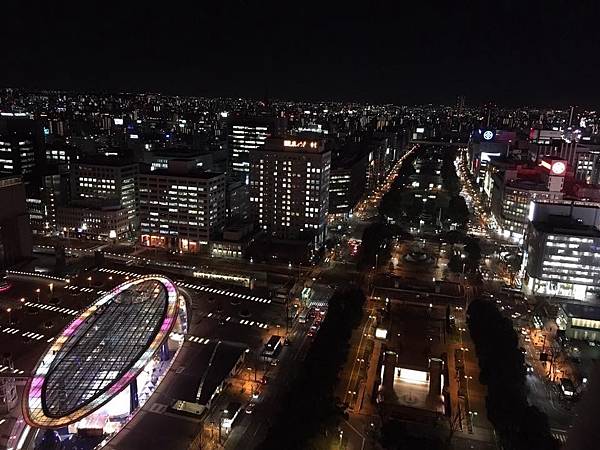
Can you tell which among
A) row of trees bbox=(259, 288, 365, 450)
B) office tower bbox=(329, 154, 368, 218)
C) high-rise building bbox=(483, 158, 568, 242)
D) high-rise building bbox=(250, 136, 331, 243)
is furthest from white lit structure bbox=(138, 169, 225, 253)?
high-rise building bbox=(483, 158, 568, 242)

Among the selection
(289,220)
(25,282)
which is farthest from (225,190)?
(25,282)

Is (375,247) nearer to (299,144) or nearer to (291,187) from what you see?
(291,187)

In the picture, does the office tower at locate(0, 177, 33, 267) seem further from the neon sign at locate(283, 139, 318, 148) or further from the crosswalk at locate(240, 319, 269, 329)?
the neon sign at locate(283, 139, 318, 148)

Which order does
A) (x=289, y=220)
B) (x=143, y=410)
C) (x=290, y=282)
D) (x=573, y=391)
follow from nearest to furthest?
(x=143, y=410) < (x=573, y=391) < (x=290, y=282) < (x=289, y=220)

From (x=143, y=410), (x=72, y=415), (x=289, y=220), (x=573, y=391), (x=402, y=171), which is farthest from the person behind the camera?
(x=402, y=171)

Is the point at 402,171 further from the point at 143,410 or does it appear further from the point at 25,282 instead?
the point at 143,410

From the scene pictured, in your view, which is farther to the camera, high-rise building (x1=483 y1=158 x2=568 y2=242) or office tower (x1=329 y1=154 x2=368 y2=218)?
office tower (x1=329 y1=154 x2=368 y2=218)

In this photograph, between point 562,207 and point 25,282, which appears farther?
point 562,207

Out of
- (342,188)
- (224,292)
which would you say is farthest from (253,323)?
A: (342,188)

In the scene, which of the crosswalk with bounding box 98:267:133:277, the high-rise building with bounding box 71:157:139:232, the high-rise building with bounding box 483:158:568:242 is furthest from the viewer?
the high-rise building with bounding box 483:158:568:242
